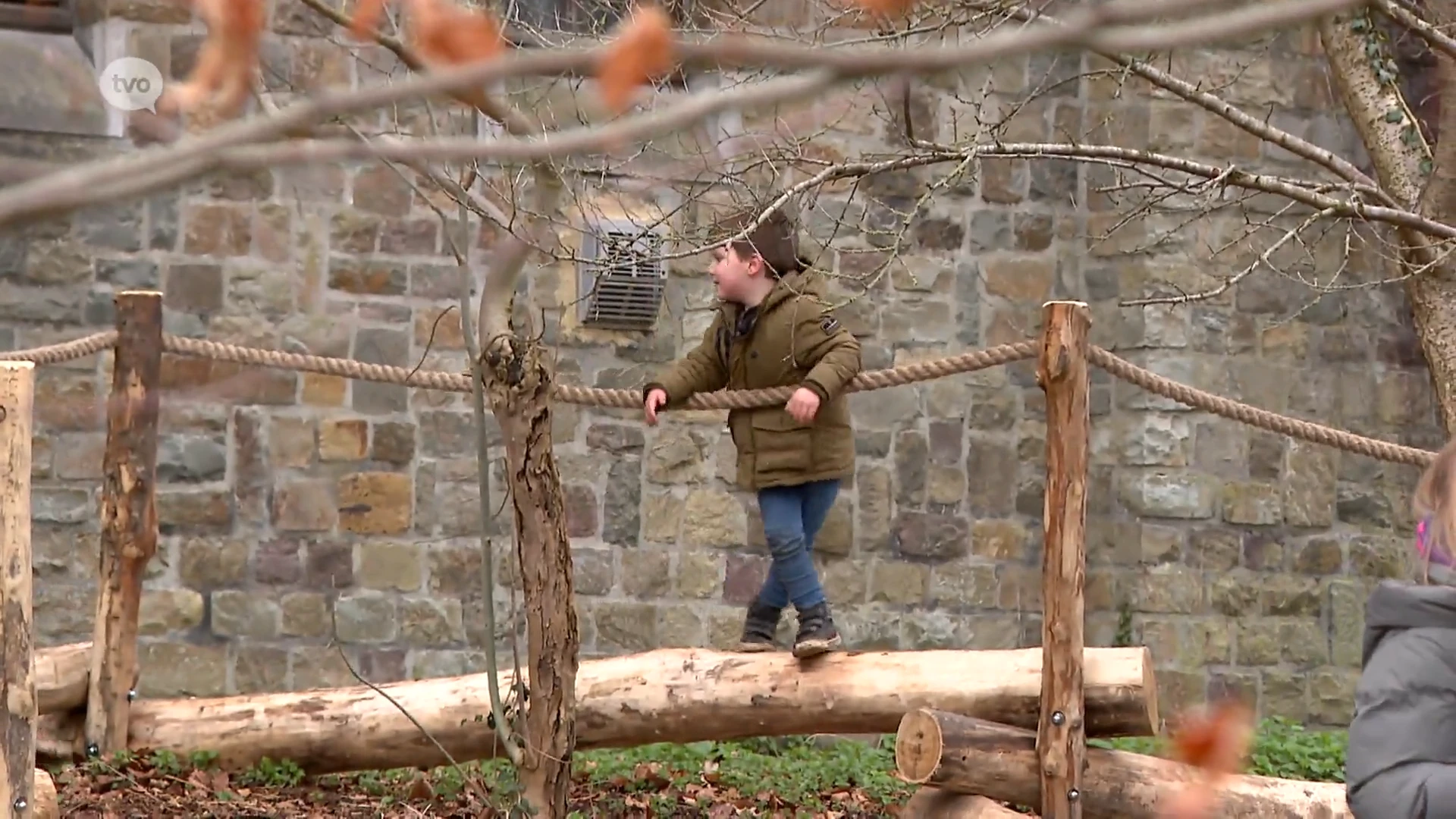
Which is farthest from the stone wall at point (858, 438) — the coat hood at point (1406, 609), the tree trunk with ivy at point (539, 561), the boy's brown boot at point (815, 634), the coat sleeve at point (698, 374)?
the coat hood at point (1406, 609)

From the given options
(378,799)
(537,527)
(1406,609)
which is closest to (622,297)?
(378,799)

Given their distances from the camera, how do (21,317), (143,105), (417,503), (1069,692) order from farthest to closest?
1. (417,503)
2. (21,317)
3. (143,105)
4. (1069,692)

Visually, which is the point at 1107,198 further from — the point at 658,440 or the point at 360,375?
the point at 360,375

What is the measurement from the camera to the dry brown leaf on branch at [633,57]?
81 centimetres

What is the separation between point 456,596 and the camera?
7297 mm

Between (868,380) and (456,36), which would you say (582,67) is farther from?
(868,380)

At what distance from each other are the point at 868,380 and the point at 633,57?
4.12m

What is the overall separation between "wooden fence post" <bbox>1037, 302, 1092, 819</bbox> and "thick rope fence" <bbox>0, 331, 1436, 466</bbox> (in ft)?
0.42

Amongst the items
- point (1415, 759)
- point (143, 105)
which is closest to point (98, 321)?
point (143, 105)

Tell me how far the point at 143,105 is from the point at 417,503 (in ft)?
6.64

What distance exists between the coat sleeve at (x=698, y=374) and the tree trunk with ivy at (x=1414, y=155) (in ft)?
6.87

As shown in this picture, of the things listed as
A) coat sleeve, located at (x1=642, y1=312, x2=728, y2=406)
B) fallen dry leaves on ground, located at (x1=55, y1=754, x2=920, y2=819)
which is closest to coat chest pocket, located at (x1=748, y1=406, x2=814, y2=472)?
coat sleeve, located at (x1=642, y1=312, x2=728, y2=406)

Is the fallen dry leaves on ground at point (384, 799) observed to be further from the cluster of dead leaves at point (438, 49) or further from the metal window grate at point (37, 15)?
the cluster of dead leaves at point (438, 49)

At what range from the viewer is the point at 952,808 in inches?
177
